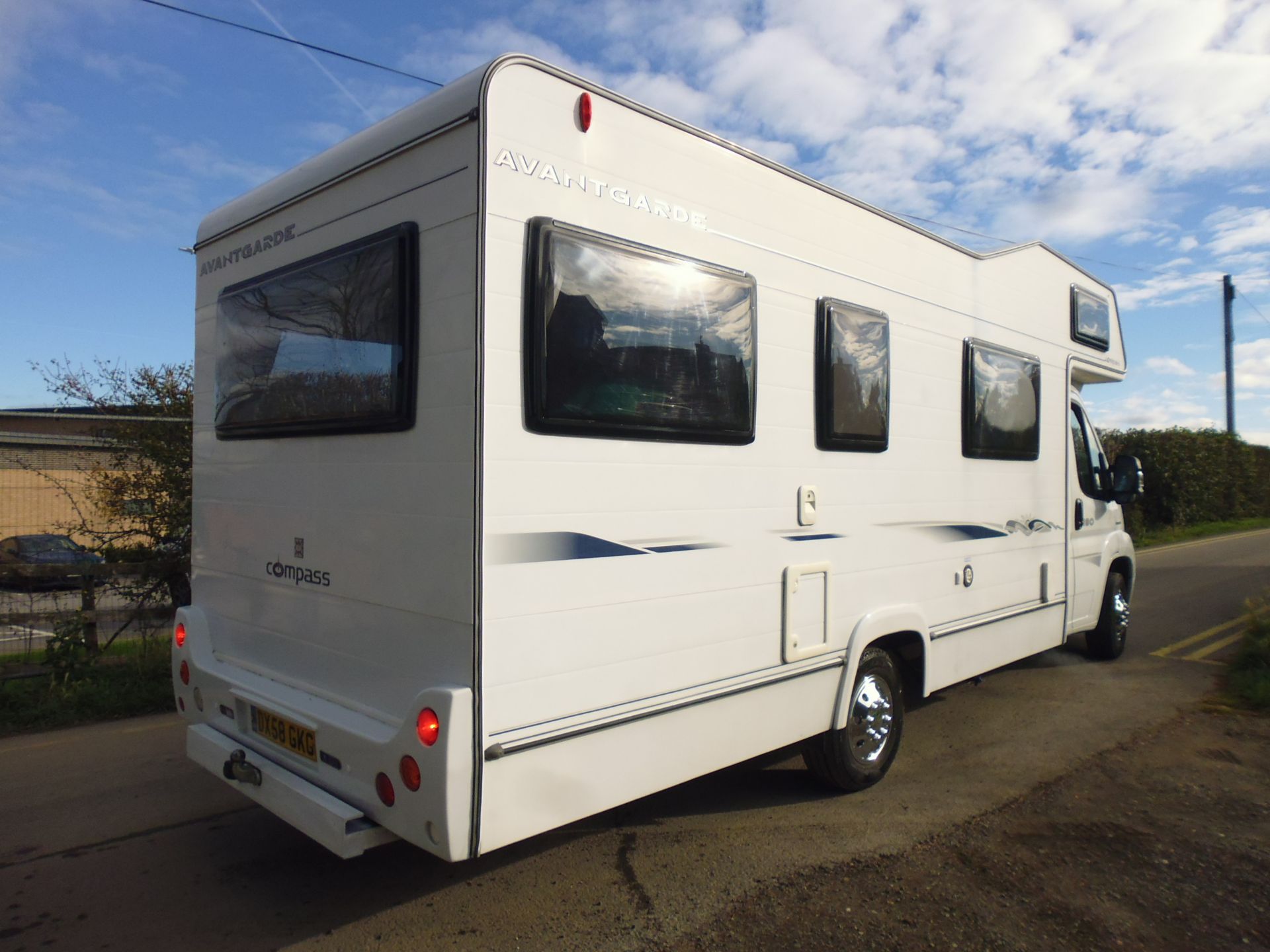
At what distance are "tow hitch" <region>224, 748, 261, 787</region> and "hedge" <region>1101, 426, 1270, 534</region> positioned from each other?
70.9ft

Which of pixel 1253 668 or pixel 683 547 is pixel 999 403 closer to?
pixel 683 547

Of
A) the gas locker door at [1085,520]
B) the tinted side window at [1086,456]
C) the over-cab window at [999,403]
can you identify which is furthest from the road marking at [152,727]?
the tinted side window at [1086,456]

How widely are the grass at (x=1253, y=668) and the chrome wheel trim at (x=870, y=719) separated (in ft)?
10.7

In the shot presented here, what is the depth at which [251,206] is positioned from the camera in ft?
13.3

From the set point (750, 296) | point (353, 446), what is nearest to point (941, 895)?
point (750, 296)

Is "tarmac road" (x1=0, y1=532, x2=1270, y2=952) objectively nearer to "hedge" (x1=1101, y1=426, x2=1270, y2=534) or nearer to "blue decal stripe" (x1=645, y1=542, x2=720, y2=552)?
"blue decal stripe" (x1=645, y1=542, x2=720, y2=552)

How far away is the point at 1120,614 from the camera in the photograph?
25.1ft

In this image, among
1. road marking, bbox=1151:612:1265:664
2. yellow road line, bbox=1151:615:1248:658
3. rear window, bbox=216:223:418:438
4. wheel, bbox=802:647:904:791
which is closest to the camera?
rear window, bbox=216:223:418:438

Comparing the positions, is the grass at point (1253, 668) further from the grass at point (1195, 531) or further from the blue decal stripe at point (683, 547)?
the grass at point (1195, 531)

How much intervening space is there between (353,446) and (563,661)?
1.14m

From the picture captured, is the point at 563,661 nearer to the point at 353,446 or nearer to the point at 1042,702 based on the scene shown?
the point at 353,446

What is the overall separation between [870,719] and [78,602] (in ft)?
18.7

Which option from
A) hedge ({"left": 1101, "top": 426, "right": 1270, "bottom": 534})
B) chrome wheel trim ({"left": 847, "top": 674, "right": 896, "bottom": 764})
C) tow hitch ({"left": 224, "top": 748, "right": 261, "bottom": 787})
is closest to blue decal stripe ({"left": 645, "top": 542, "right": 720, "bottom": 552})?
chrome wheel trim ({"left": 847, "top": 674, "right": 896, "bottom": 764})

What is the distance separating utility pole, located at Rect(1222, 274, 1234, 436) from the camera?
26828mm
